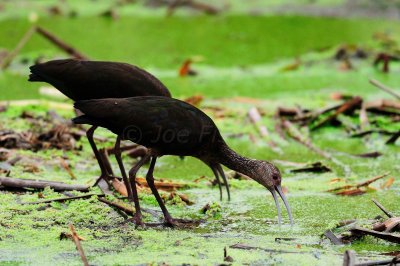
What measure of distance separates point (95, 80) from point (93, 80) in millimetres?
15

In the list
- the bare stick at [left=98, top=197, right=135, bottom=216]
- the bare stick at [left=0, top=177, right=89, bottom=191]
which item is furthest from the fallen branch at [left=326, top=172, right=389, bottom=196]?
the bare stick at [left=0, top=177, right=89, bottom=191]

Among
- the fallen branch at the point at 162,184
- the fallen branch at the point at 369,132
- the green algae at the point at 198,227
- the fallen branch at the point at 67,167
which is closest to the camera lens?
the green algae at the point at 198,227

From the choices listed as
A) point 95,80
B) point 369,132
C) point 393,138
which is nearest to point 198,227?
point 95,80

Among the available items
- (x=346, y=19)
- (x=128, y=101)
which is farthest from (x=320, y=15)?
(x=128, y=101)

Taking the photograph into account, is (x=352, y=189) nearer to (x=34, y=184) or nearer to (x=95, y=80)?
(x=95, y=80)

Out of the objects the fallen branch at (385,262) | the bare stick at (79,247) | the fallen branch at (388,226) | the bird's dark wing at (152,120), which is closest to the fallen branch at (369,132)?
the bird's dark wing at (152,120)

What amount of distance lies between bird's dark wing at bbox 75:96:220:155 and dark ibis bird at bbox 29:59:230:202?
57 cm

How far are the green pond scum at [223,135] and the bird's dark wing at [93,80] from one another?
0.68 meters

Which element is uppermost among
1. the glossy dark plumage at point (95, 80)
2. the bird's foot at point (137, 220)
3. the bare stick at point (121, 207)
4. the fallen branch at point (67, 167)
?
the glossy dark plumage at point (95, 80)

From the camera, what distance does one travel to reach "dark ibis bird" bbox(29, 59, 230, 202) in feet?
19.6

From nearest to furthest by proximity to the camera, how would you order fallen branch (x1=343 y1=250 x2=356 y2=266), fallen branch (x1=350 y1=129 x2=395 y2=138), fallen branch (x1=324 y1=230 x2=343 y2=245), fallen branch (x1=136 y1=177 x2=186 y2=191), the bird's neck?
fallen branch (x1=343 y1=250 x2=356 y2=266), fallen branch (x1=324 y1=230 x2=343 y2=245), the bird's neck, fallen branch (x1=136 y1=177 x2=186 y2=191), fallen branch (x1=350 y1=129 x2=395 y2=138)

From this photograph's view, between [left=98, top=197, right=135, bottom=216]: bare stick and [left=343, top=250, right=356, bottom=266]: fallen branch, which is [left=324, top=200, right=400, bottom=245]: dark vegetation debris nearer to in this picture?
[left=343, top=250, right=356, bottom=266]: fallen branch

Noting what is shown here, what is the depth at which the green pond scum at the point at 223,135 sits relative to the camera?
15.5 ft

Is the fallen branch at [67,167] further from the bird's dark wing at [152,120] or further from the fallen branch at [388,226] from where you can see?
the fallen branch at [388,226]
